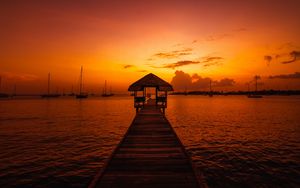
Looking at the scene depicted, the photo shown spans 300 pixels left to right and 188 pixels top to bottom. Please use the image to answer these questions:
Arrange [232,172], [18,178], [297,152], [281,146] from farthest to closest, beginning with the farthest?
[281,146] → [297,152] → [232,172] → [18,178]

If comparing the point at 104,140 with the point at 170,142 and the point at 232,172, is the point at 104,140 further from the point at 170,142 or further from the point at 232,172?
the point at 232,172

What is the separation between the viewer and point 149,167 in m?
6.24

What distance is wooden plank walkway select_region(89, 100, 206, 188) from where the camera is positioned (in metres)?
5.18

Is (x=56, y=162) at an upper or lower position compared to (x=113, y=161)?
lower

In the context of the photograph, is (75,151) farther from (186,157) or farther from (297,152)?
(297,152)

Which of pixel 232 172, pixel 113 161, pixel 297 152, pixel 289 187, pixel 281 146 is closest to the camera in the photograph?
pixel 113 161

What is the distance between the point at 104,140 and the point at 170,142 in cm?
929

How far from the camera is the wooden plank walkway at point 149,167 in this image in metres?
5.18

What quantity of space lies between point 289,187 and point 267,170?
1781 millimetres

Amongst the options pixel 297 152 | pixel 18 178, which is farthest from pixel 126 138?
pixel 297 152

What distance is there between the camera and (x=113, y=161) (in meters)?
6.80

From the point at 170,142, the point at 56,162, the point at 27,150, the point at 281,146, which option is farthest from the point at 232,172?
the point at 27,150

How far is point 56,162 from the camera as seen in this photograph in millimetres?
11055

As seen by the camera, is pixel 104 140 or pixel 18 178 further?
pixel 104 140
